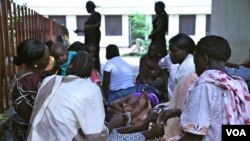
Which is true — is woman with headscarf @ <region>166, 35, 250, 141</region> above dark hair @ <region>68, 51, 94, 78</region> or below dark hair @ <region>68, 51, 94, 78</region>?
below

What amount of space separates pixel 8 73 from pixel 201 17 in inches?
743

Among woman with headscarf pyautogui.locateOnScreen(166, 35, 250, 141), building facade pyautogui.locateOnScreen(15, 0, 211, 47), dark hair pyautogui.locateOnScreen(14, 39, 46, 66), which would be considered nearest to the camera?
woman with headscarf pyautogui.locateOnScreen(166, 35, 250, 141)

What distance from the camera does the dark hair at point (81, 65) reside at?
8.86 feet

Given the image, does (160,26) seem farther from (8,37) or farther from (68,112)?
(68,112)

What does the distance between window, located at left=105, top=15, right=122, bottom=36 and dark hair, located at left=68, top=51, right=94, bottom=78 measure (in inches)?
784

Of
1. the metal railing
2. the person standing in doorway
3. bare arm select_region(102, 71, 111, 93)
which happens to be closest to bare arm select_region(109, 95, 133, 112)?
bare arm select_region(102, 71, 111, 93)

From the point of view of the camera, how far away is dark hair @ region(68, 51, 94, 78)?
106 inches

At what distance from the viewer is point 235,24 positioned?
888 cm

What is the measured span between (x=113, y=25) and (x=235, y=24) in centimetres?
1427

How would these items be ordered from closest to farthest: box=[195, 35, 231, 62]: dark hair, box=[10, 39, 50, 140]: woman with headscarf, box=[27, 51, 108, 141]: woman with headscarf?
box=[195, 35, 231, 62]: dark hair → box=[27, 51, 108, 141]: woman with headscarf → box=[10, 39, 50, 140]: woman with headscarf

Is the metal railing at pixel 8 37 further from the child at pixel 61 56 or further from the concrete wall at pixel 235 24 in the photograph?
the concrete wall at pixel 235 24

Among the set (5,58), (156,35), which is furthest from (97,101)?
(156,35)

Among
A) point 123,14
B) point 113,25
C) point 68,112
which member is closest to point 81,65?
point 68,112

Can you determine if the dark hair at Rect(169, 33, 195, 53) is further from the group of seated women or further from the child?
the child
